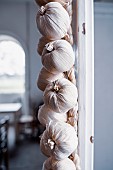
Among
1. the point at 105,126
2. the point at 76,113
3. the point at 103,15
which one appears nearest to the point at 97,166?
the point at 105,126

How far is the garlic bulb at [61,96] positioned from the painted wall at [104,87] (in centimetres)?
205

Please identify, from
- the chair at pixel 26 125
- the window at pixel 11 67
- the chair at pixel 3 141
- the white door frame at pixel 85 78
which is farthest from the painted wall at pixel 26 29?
the white door frame at pixel 85 78

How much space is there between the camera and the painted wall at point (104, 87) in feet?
8.07

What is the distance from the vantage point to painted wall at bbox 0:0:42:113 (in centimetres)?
423

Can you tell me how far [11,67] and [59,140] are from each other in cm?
472

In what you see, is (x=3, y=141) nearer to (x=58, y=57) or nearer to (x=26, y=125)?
(x=26, y=125)

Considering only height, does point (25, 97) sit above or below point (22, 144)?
above

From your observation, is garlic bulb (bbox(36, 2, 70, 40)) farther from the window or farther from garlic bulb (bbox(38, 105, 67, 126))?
the window

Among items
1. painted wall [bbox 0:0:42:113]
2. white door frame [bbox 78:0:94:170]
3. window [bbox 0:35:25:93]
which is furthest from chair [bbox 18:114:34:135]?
white door frame [bbox 78:0:94:170]

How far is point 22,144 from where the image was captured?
389 cm

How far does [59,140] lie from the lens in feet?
1.49

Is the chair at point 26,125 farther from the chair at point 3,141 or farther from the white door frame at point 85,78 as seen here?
the white door frame at point 85,78

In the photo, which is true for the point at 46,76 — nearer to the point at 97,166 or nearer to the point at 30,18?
the point at 97,166

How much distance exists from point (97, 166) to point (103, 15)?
5.38 ft
